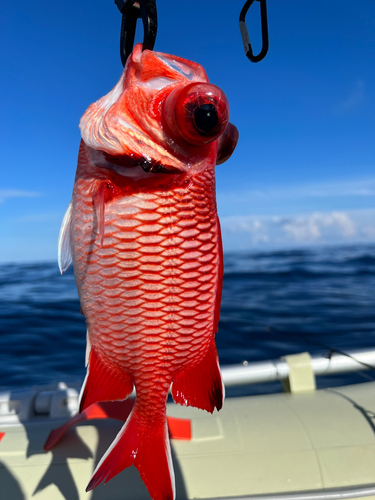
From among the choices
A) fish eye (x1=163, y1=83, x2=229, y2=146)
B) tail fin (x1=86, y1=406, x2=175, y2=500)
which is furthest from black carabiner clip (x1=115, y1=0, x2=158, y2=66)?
tail fin (x1=86, y1=406, x2=175, y2=500)

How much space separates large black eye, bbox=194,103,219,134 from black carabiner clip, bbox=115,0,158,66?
33 cm

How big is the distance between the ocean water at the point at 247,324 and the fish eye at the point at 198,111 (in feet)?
7.85

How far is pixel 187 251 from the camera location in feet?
3.10

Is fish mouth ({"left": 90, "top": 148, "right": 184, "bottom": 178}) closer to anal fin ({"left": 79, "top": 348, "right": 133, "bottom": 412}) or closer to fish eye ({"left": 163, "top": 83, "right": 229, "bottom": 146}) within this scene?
fish eye ({"left": 163, "top": 83, "right": 229, "bottom": 146})

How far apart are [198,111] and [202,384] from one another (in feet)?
2.47

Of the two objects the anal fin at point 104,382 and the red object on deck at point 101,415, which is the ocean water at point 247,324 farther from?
the anal fin at point 104,382

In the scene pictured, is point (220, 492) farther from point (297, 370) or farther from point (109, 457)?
point (297, 370)

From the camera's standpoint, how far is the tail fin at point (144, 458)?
39.4 inches

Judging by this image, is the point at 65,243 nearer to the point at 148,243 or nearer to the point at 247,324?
the point at 148,243

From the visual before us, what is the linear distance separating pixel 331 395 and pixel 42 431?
178 cm

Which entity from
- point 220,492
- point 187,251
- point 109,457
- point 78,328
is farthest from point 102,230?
point 78,328

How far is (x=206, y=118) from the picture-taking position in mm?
819

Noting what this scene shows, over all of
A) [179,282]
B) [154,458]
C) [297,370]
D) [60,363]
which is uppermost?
[179,282]

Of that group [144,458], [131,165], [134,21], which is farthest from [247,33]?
[144,458]
